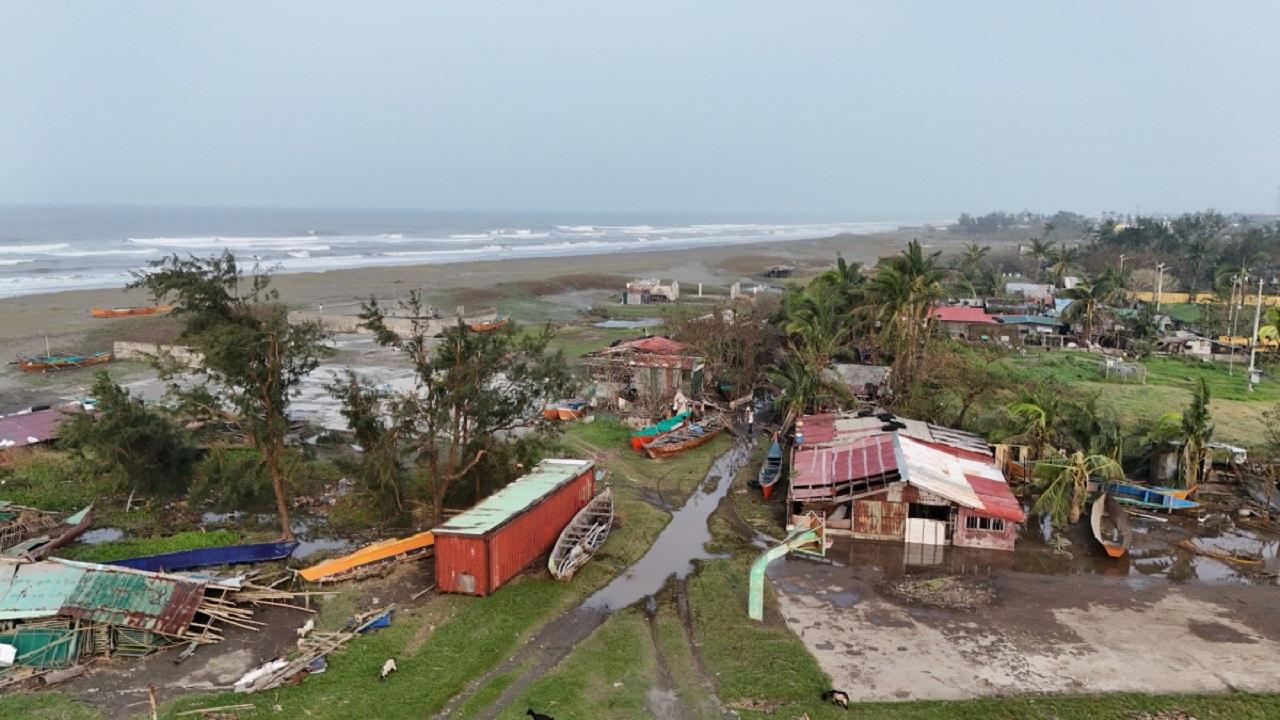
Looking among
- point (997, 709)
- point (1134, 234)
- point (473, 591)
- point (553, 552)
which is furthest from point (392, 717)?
point (1134, 234)

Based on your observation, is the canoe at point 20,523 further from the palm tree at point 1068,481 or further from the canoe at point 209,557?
the palm tree at point 1068,481

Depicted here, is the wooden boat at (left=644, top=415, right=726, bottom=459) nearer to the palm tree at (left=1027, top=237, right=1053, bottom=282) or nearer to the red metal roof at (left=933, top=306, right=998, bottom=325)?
the red metal roof at (left=933, top=306, right=998, bottom=325)

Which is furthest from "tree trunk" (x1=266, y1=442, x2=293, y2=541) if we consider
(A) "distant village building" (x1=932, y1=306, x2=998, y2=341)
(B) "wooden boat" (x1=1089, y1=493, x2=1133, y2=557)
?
(A) "distant village building" (x1=932, y1=306, x2=998, y2=341)

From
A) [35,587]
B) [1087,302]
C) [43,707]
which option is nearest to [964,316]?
[1087,302]

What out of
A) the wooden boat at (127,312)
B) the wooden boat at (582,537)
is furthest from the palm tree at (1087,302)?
the wooden boat at (127,312)

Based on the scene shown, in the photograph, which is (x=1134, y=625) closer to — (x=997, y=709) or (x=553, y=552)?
(x=997, y=709)
